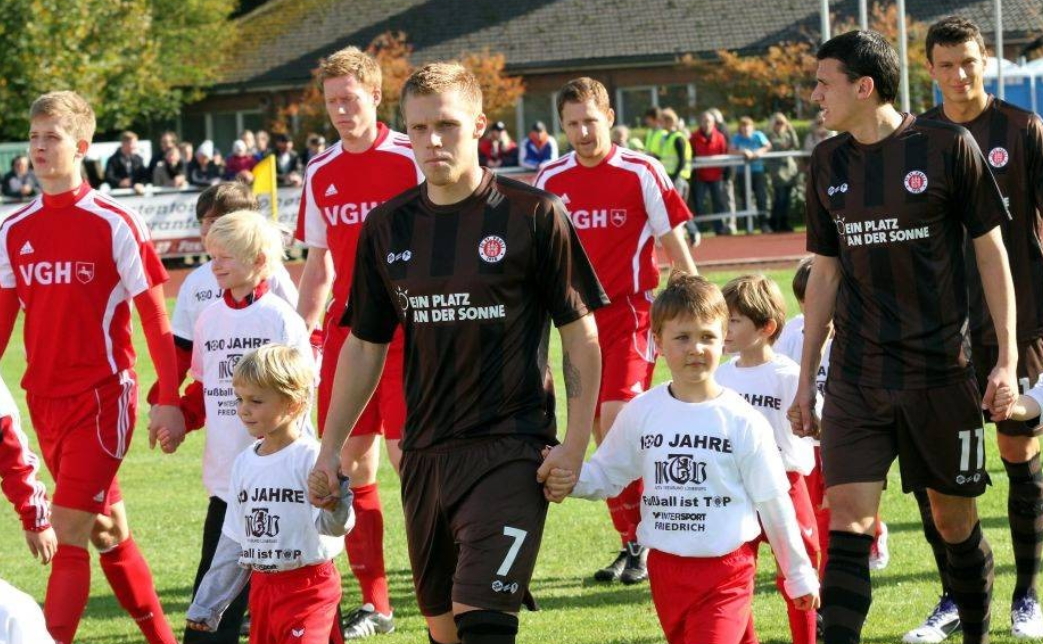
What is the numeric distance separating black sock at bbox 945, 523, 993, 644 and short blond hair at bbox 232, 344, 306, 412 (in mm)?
2476

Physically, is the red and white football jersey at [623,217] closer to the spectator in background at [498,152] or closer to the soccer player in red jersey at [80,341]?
the soccer player in red jersey at [80,341]

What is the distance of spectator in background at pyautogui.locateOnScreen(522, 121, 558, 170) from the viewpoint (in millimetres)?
29547

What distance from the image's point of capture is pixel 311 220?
26.7 feet

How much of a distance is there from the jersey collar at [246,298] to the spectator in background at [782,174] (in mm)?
23242

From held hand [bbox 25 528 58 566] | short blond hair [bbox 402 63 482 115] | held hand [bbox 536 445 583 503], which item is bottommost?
held hand [bbox 25 528 58 566]

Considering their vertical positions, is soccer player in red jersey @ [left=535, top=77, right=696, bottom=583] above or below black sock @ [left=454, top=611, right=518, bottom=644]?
above

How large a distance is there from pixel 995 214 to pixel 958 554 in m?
1.32

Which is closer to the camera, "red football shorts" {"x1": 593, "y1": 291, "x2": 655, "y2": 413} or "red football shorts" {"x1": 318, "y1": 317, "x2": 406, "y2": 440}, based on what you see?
"red football shorts" {"x1": 318, "y1": 317, "x2": 406, "y2": 440}

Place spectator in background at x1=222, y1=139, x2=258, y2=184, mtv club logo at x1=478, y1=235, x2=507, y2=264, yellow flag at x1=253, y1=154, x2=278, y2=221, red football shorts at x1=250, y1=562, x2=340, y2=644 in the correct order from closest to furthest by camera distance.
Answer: mtv club logo at x1=478, y1=235, x2=507, y2=264 < red football shorts at x1=250, y1=562, x2=340, y2=644 < yellow flag at x1=253, y1=154, x2=278, y2=221 < spectator in background at x1=222, y1=139, x2=258, y2=184

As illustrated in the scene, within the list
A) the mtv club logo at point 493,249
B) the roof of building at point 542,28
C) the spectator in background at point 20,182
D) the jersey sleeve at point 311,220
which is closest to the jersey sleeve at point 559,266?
the mtv club logo at point 493,249

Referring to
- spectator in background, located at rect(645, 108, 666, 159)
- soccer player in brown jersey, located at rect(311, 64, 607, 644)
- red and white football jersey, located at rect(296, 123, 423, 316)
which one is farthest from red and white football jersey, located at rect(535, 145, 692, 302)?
spectator in background, located at rect(645, 108, 666, 159)

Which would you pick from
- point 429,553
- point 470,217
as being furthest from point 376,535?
point 470,217

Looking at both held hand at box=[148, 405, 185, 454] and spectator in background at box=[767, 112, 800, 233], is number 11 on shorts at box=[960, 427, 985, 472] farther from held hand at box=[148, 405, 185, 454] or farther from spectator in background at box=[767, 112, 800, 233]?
spectator in background at box=[767, 112, 800, 233]

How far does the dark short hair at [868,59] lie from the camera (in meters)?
5.99
